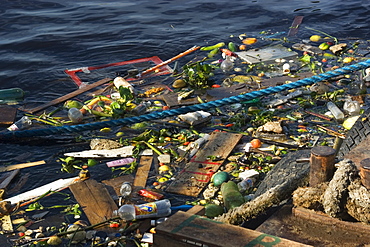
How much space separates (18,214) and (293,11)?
23.9 feet

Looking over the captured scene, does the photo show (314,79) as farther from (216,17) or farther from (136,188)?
(216,17)

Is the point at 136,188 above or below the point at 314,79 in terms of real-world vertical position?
below

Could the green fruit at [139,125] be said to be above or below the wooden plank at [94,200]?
above

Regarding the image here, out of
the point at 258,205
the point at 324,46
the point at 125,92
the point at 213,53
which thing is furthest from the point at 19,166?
the point at 324,46

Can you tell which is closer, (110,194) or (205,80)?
(110,194)

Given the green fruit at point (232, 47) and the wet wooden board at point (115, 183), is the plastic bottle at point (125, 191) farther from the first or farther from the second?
the green fruit at point (232, 47)

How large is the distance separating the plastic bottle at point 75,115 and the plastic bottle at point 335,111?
2759 millimetres

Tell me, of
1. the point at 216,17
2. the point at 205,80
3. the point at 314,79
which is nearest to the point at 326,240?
the point at 314,79

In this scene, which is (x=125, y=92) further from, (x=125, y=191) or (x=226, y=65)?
(x=125, y=191)

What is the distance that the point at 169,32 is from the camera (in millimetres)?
8891

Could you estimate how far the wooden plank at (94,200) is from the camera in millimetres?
3996

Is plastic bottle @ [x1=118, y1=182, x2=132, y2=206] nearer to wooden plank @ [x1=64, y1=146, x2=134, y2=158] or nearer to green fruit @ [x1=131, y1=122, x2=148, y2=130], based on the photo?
wooden plank @ [x1=64, y1=146, x2=134, y2=158]

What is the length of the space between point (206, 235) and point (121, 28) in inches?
294

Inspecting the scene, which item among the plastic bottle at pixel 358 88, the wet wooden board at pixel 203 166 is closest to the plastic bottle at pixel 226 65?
the plastic bottle at pixel 358 88
